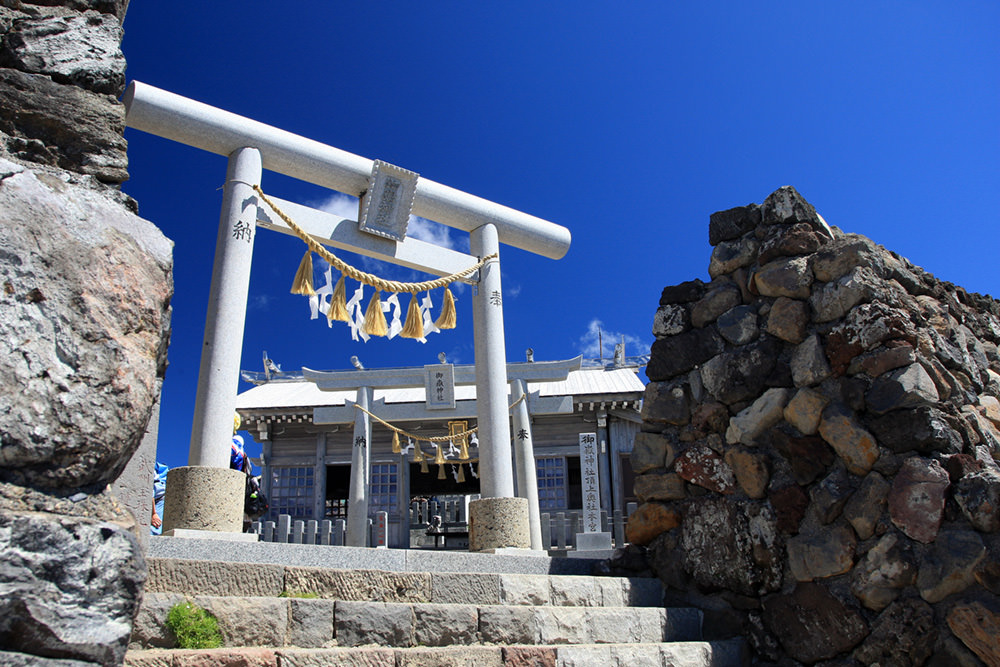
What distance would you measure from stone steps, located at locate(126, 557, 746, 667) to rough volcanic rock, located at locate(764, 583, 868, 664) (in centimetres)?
27

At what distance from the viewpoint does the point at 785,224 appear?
4.82 m

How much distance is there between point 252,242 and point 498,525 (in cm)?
312

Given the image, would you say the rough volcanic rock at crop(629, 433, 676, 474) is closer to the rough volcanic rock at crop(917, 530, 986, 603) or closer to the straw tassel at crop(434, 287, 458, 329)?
the rough volcanic rock at crop(917, 530, 986, 603)

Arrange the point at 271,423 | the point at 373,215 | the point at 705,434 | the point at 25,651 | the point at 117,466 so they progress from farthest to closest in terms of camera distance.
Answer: the point at 271,423
the point at 373,215
the point at 705,434
the point at 117,466
the point at 25,651

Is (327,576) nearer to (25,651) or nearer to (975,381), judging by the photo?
(25,651)

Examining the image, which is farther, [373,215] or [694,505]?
[373,215]

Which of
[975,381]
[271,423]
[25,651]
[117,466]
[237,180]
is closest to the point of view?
[25,651]

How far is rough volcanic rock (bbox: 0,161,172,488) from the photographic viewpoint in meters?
1.23

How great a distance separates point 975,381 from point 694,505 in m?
1.83

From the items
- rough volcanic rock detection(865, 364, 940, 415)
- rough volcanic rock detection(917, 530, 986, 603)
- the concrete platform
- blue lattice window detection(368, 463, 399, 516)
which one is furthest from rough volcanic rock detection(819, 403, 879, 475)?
blue lattice window detection(368, 463, 399, 516)

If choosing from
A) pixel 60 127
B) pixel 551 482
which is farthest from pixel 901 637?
pixel 551 482

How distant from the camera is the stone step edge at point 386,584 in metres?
3.10

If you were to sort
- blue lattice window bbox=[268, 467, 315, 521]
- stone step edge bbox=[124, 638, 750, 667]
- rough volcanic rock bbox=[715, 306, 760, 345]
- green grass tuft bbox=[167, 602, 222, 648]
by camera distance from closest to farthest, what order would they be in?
stone step edge bbox=[124, 638, 750, 667]
green grass tuft bbox=[167, 602, 222, 648]
rough volcanic rock bbox=[715, 306, 760, 345]
blue lattice window bbox=[268, 467, 315, 521]

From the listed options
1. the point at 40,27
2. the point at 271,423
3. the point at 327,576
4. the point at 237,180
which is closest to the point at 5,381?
the point at 40,27
